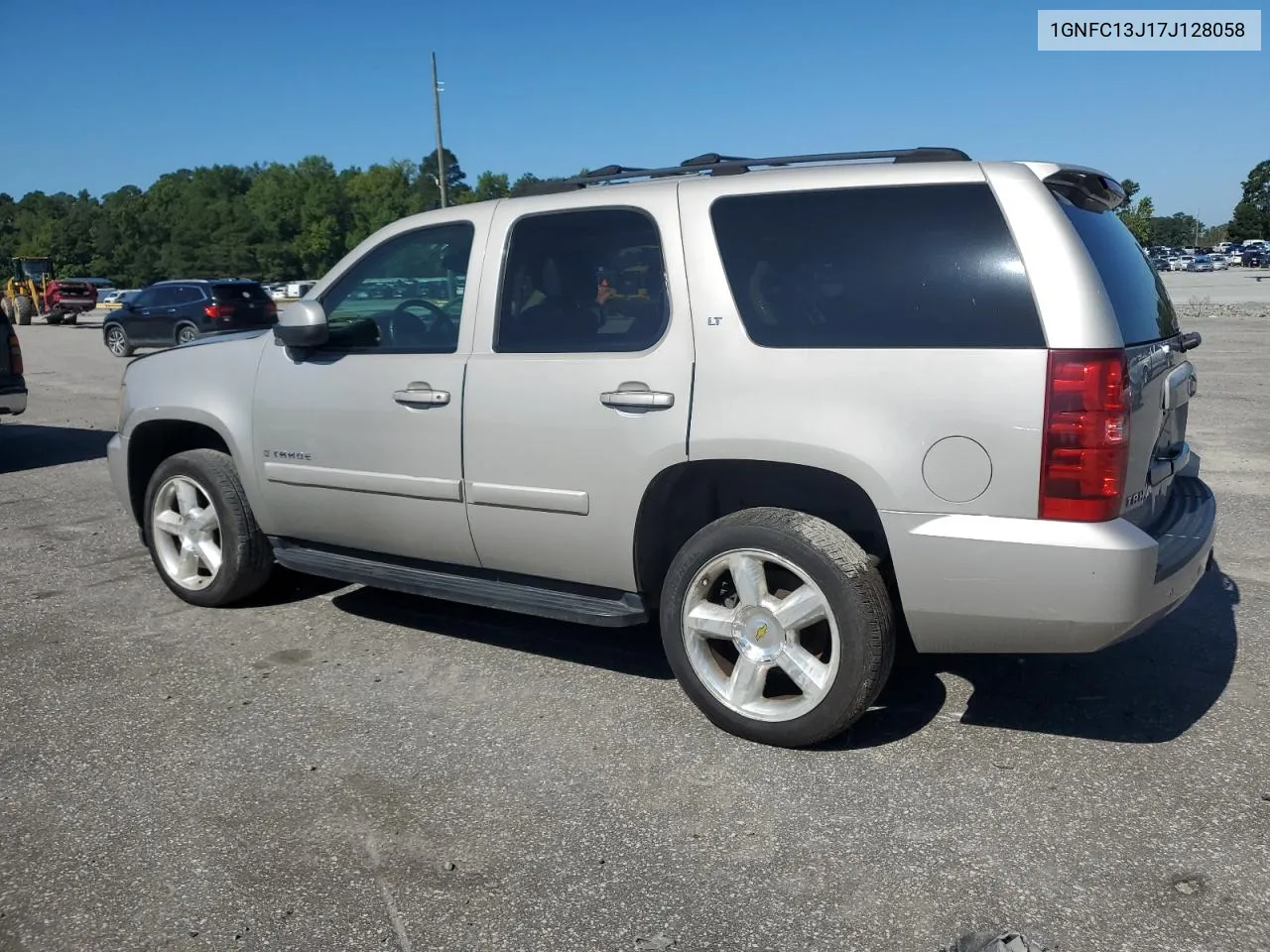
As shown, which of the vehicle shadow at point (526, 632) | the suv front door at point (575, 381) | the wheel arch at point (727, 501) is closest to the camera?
the wheel arch at point (727, 501)

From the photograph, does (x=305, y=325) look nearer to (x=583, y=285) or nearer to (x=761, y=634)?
(x=583, y=285)

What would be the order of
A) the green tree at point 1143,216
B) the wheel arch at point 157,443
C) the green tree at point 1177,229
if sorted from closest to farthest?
the wheel arch at point 157,443, the green tree at point 1143,216, the green tree at point 1177,229

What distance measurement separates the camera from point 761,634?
376 cm

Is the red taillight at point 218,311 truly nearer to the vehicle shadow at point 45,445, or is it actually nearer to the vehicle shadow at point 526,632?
the vehicle shadow at point 45,445

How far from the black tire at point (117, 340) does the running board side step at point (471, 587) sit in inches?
846

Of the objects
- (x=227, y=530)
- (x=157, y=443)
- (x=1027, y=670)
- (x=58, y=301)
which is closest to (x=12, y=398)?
(x=157, y=443)

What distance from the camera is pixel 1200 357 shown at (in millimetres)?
16438

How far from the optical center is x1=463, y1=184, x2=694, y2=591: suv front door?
153 inches

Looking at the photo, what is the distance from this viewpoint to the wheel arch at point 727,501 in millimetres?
3781

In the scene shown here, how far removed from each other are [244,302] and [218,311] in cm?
68

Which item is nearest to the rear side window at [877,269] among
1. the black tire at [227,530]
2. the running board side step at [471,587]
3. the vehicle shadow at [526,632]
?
the running board side step at [471,587]

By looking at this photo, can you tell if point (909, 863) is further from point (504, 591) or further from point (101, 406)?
point (101, 406)

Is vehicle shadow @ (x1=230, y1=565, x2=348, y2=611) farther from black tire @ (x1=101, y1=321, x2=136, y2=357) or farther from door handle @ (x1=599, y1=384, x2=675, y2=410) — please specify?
black tire @ (x1=101, y1=321, x2=136, y2=357)

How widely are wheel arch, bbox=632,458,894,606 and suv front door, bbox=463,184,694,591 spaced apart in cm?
7
